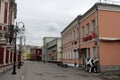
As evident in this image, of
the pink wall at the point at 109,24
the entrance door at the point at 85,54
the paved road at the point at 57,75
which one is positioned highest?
the pink wall at the point at 109,24

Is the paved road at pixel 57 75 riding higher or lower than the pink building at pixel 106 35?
lower

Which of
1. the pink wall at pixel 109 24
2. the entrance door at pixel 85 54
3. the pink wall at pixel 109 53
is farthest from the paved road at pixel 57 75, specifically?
the pink wall at pixel 109 24

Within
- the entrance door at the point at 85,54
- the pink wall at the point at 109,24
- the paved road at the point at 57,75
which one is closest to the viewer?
the paved road at the point at 57,75

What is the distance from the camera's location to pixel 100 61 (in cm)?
2453

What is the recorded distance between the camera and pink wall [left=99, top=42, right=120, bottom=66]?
24.7 m

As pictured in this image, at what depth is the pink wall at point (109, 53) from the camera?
2469 cm

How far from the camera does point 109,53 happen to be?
25.0 metres

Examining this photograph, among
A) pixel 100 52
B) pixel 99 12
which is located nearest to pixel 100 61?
pixel 100 52

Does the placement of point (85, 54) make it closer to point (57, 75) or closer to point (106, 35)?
point (106, 35)

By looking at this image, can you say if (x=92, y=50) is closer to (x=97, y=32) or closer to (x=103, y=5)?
(x=97, y=32)

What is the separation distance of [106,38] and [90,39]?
3.00 m

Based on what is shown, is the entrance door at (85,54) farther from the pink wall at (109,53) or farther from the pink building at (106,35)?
the pink wall at (109,53)

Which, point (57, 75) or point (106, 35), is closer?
point (57, 75)

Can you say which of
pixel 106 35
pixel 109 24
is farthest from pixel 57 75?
pixel 109 24
